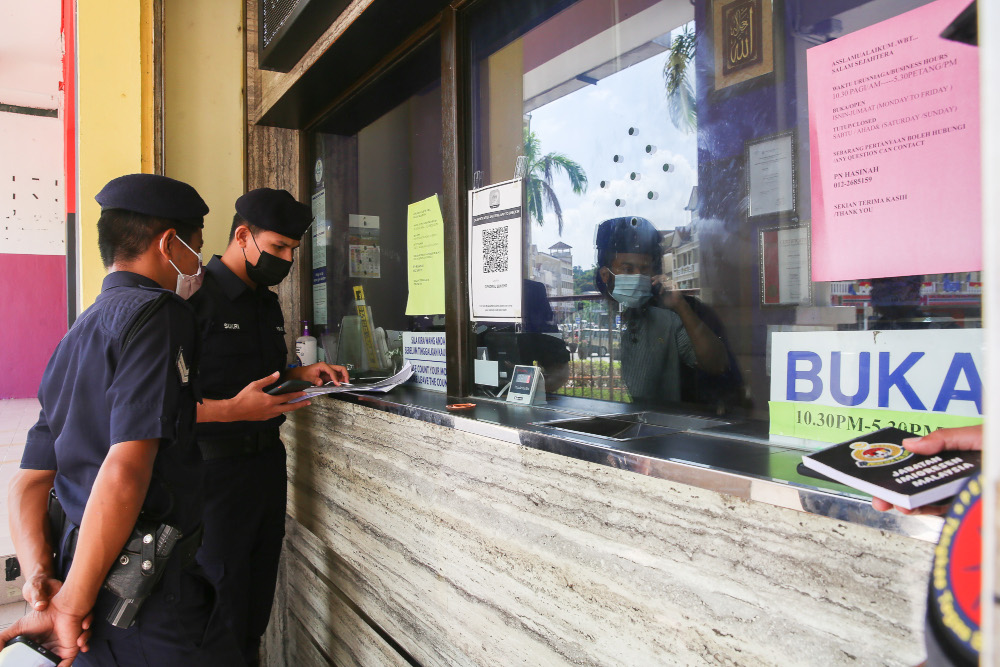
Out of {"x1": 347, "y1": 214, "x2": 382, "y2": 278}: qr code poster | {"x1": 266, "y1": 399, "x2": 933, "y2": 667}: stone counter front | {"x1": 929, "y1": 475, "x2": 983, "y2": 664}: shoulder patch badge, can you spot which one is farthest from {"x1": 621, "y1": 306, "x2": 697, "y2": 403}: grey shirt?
{"x1": 347, "y1": 214, "x2": 382, "y2": 278}: qr code poster

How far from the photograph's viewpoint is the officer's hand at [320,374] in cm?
203

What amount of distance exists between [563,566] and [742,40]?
103cm

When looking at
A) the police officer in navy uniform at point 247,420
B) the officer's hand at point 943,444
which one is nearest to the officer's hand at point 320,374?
the police officer in navy uniform at point 247,420

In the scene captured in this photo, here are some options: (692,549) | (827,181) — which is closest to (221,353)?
(692,549)

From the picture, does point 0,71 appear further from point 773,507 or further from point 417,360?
point 773,507

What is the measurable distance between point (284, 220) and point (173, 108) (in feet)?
3.76

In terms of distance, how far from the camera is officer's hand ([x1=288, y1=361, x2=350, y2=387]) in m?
2.03

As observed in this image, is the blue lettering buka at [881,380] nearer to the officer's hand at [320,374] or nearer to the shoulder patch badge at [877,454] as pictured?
the shoulder patch badge at [877,454]

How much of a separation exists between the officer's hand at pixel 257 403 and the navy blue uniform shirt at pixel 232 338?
18 cm

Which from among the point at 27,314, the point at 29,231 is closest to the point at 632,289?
the point at 29,231

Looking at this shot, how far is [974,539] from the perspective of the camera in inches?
14.2

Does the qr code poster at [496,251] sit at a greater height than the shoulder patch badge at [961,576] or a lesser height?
greater

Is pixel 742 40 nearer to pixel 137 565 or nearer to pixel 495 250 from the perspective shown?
pixel 495 250

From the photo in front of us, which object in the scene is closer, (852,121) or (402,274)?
(852,121)
